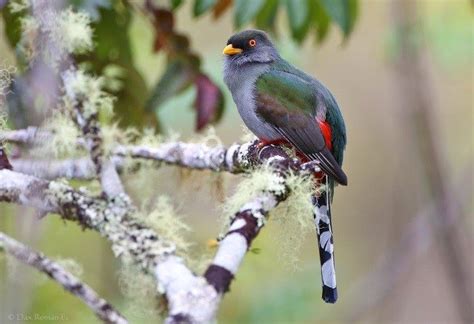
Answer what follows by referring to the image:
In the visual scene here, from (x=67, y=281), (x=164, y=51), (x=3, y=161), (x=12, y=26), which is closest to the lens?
(x=67, y=281)

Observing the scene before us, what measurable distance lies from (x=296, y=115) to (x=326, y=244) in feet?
2.15

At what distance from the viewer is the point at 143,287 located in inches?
120

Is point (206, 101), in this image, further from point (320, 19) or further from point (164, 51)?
point (320, 19)

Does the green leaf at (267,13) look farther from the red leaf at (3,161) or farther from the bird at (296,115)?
the red leaf at (3,161)

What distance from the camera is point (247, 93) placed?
4.04 m

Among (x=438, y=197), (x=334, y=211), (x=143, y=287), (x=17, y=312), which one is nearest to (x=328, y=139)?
(x=143, y=287)

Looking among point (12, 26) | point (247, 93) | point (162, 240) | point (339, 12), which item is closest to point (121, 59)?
point (12, 26)

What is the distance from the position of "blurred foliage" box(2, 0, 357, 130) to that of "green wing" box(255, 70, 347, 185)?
1.20 ft

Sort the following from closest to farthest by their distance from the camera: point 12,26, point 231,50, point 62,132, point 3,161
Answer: point 3,161 → point 62,132 → point 12,26 → point 231,50

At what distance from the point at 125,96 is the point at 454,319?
4832 mm

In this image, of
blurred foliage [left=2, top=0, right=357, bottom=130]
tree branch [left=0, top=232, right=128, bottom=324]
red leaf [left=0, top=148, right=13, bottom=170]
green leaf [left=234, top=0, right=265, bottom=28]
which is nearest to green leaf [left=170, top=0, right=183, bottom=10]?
blurred foliage [left=2, top=0, right=357, bottom=130]

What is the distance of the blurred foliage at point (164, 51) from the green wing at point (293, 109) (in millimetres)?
366

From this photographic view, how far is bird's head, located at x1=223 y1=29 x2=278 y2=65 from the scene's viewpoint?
4.34m

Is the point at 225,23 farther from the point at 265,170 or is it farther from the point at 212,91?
the point at 265,170
